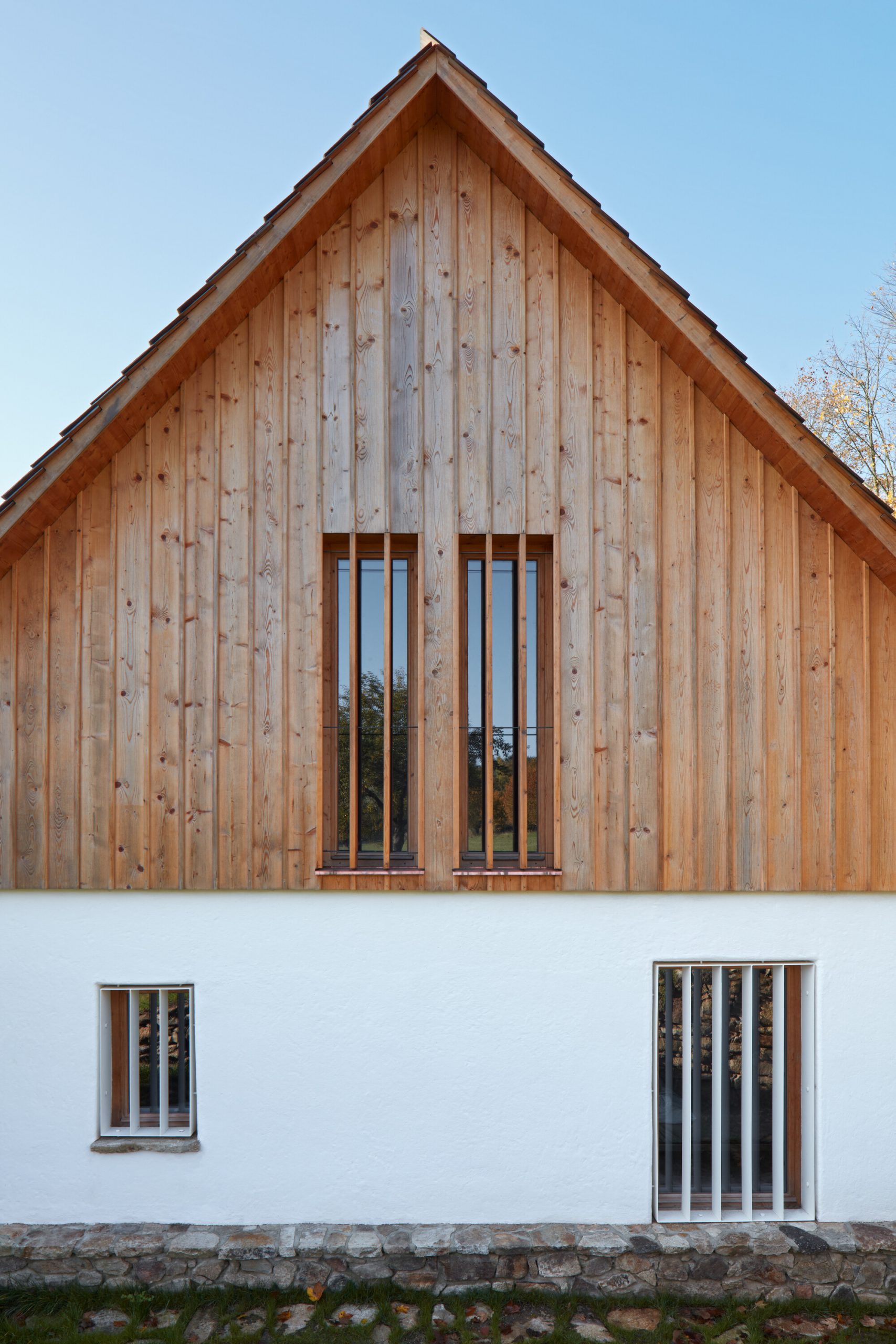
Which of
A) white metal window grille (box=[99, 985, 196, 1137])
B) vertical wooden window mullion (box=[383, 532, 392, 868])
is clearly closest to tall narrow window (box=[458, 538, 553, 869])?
vertical wooden window mullion (box=[383, 532, 392, 868])

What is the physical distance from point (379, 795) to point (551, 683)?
4.37ft

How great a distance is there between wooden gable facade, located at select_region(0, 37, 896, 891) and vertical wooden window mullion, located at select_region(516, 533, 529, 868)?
7.8 inches

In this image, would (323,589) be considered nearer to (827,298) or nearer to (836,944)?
(836,944)

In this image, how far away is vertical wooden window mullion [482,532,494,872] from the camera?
4.96 meters

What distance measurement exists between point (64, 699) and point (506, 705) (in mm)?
2764

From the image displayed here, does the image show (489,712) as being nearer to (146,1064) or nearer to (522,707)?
(522,707)

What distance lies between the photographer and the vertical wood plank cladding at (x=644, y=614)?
16.2 ft

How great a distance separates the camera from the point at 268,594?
499 centimetres

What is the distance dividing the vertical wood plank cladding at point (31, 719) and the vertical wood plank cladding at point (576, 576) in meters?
3.16

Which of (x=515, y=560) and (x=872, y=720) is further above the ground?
(x=515, y=560)

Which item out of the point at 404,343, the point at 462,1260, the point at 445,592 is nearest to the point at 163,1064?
the point at 462,1260

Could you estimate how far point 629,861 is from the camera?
4.94 metres

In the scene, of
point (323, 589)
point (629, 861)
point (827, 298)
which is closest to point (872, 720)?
point (629, 861)

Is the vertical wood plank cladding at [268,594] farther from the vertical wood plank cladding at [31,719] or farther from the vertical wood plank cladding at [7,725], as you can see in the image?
the vertical wood plank cladding at [7,725]
